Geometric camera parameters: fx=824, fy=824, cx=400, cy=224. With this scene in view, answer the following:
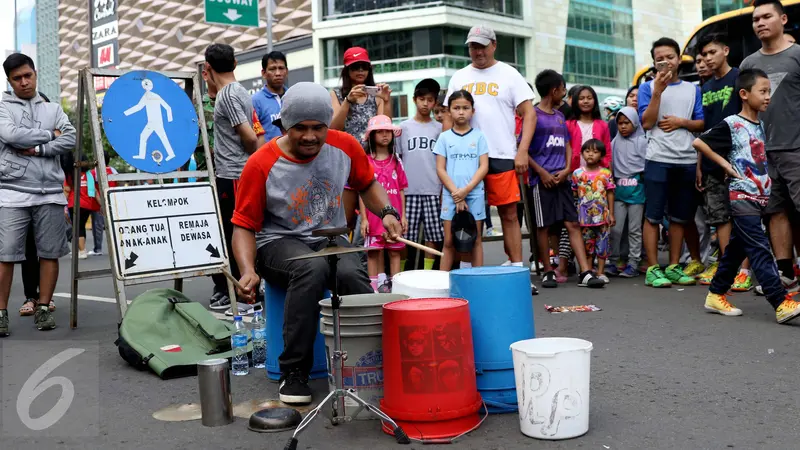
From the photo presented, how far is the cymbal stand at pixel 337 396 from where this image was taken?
11.5 ft

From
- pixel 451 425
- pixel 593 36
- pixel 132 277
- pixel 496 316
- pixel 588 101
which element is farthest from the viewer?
pixel 593 36

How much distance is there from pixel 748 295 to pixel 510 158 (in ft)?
7.73

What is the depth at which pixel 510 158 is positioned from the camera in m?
7.62

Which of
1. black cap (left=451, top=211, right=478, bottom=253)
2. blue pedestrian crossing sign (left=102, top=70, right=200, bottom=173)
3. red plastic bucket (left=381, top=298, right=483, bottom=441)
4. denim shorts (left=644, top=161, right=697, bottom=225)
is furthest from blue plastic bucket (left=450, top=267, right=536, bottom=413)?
denim shorts (left=644, top=161, right=697, bottom=225)

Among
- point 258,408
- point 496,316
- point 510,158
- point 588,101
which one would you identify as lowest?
point 258,408

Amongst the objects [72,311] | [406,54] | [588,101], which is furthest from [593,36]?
[72,311]

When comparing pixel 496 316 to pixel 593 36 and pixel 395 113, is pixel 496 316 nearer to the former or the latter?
pixel 395 113

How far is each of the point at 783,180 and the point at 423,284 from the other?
3762 millimetres

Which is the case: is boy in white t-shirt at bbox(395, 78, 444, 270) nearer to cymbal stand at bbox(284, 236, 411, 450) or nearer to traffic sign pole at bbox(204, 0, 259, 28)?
cymbal stand at bbox(284, 236, 411, 450)

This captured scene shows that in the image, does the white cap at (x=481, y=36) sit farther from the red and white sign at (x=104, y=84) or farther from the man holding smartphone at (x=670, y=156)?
the red and white sign at (x=104, y=84)

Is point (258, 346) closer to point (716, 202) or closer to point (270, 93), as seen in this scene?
point (270, 93)

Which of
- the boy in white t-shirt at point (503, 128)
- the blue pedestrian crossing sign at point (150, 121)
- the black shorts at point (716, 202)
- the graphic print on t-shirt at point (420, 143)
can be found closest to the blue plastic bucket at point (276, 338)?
the blue pedestrian crossing sign at point (150, 121)

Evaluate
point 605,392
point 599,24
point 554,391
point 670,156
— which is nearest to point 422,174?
A: point 670,156

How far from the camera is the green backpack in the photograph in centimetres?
487
